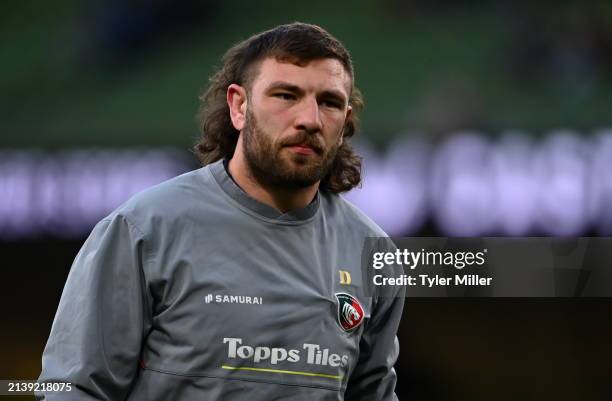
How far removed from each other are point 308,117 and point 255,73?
0.67ft

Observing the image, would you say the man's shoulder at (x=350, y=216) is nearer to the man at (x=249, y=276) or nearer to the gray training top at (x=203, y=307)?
the man at (x=249, y=276)

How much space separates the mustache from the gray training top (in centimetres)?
17

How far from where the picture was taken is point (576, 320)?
449 centimetres

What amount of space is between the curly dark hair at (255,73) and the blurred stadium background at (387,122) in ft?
4.33

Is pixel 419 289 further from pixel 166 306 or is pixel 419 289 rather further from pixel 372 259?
pixel 166 306

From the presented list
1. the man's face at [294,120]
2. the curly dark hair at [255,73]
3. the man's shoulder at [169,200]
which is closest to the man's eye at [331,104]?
the man's face at [294,120]

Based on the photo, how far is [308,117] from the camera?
8.29ft

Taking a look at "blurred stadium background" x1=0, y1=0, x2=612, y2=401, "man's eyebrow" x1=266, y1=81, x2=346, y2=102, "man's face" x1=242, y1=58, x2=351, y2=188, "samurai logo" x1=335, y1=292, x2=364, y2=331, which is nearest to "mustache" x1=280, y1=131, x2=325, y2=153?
"man's face" x1=242, y1=58, x2=351, y2=188

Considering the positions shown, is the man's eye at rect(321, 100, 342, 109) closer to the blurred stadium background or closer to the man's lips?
the man's lips

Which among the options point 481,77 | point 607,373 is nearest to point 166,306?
point 481,77

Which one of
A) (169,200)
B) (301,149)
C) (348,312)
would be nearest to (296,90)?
(301,149)

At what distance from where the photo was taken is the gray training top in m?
2.38

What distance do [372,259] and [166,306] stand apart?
1.90 feet

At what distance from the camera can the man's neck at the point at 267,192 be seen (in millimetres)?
2621
